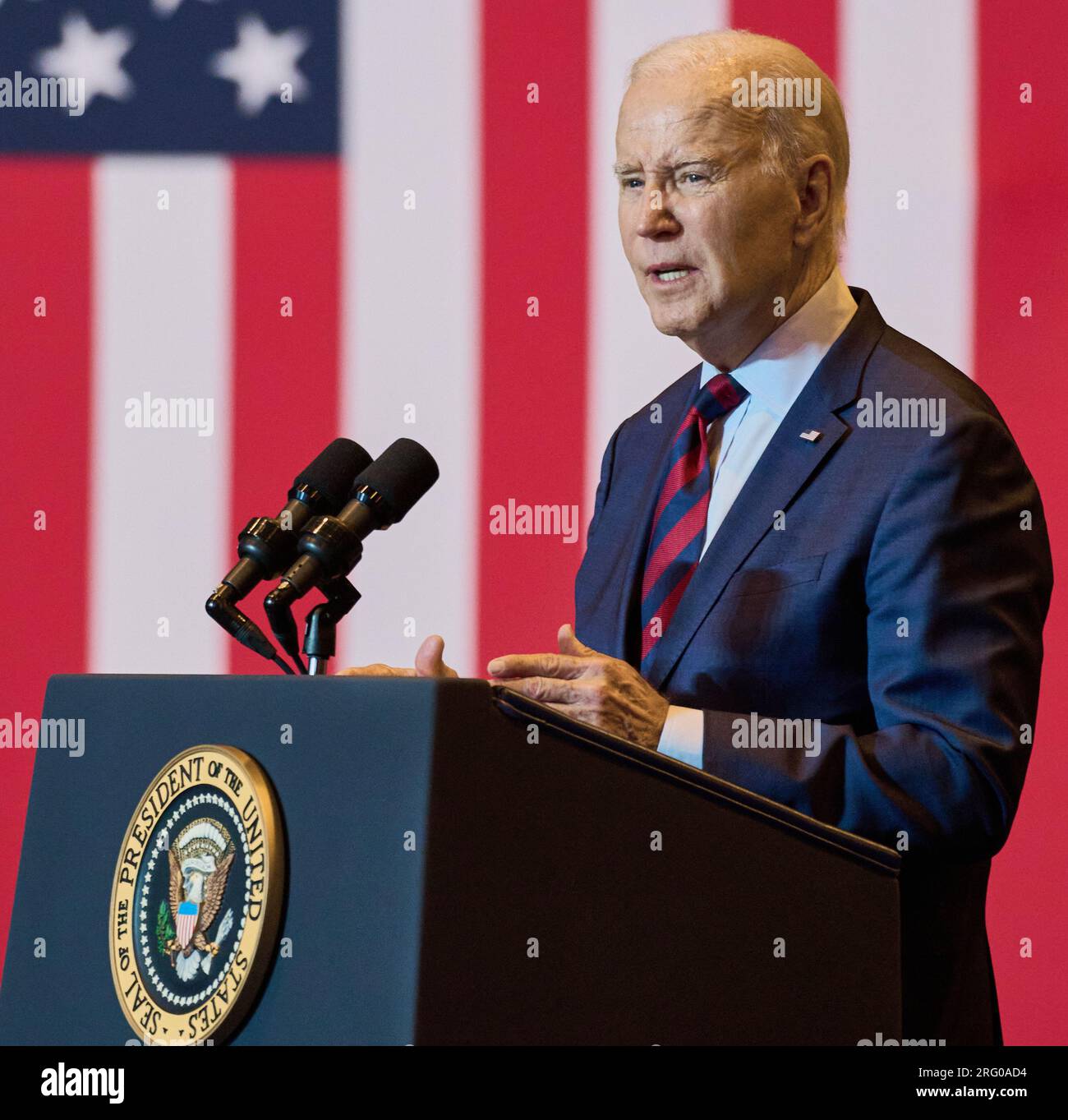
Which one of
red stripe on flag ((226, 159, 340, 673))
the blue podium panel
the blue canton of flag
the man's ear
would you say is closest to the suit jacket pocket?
the man's ear

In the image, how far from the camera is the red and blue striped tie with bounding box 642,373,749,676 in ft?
5.41

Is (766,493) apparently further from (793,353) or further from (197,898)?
(197,898)

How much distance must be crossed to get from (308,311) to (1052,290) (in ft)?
4.64

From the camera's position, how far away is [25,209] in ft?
9.77

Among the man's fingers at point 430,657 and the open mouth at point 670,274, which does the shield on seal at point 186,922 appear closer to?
the man's fingers at point 430,657

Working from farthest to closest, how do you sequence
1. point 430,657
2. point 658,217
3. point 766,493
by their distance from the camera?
point 658,217
point 766,493
point 430,657

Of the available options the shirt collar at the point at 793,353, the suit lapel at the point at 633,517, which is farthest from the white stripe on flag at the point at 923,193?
the shirt collar at the point at 793,353

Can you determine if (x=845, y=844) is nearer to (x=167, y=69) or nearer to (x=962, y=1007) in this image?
(x=962, y=1007)

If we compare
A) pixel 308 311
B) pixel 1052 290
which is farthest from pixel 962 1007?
pixel 308 311

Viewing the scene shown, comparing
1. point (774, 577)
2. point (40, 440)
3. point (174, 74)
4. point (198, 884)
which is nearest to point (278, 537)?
point (198, 884)

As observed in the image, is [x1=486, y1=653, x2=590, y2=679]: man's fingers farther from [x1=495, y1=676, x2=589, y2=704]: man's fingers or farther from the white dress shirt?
the white dress shirt

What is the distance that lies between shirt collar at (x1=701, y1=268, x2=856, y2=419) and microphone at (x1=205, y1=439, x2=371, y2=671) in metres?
0.52

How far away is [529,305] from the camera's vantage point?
→ 2875 millimetres

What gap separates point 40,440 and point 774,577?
6.25 feet
